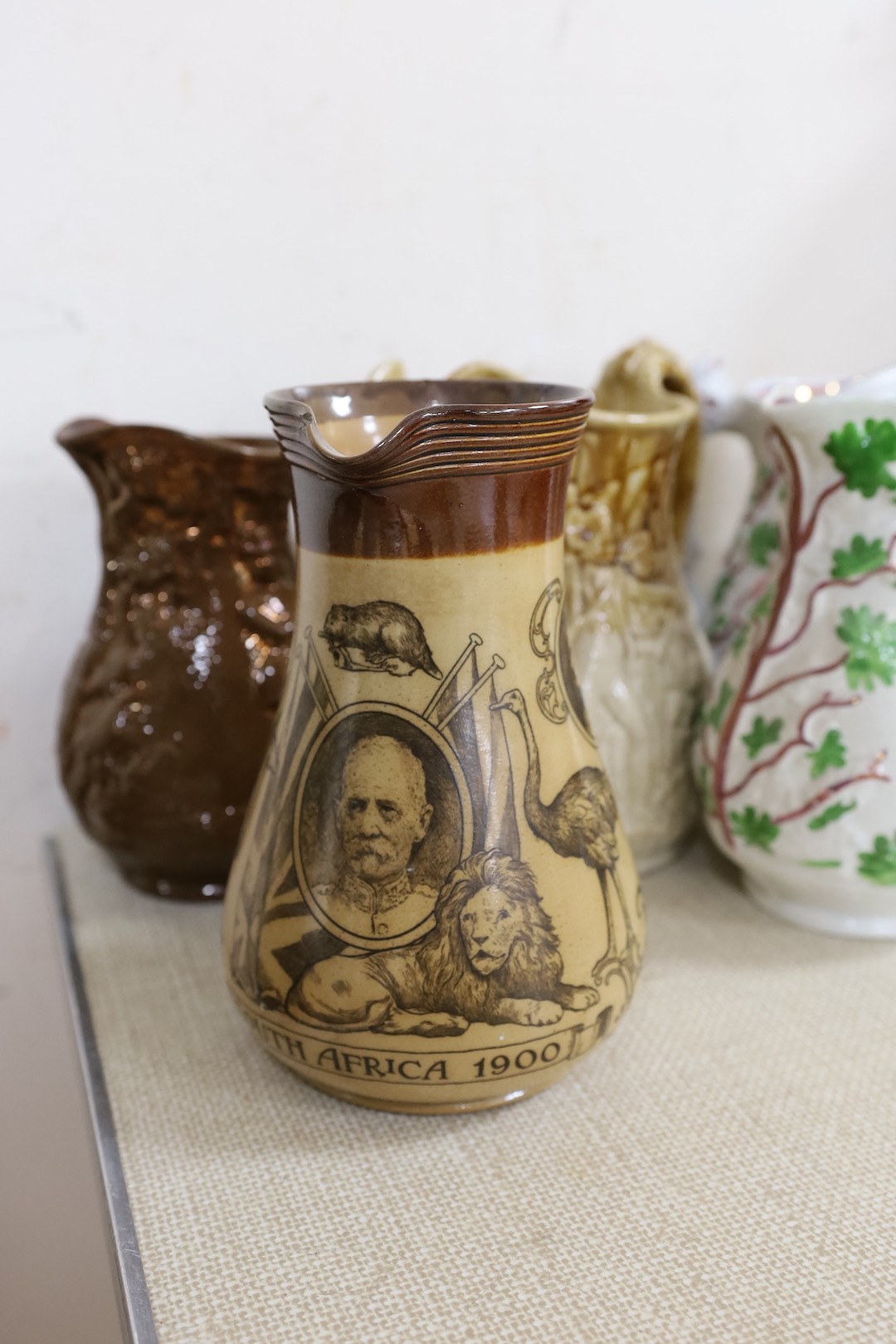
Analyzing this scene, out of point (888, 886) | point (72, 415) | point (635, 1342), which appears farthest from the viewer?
point (72, 415)

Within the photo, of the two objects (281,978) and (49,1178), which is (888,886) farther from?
(49,1178)

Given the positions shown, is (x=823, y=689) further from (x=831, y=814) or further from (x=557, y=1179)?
(x=557, y=1179)

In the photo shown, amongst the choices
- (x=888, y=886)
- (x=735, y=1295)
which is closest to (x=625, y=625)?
(x=888, y=886)

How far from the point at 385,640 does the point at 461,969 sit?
120 millimetres

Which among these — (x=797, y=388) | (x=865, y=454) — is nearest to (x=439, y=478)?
(x=865, y=454)

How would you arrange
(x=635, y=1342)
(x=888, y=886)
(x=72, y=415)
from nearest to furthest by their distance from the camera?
1. (x=635, y=1342)
2. (x=888, y=886)
3. (x=72, y=415)

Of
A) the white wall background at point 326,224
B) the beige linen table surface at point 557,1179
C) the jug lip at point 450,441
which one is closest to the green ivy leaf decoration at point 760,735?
the beige linen table surface at point 557,1179

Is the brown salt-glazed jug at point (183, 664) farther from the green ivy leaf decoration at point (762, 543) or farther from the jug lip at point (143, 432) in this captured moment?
the green ivy leaf decoration at point (762, 543)

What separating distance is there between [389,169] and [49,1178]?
0.66 metres

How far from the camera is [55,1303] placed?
2.27ft

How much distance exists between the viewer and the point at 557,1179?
0.42 meters

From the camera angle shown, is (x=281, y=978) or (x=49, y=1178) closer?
(x=281, y=978)

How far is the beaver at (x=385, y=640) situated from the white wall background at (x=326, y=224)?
340 mm

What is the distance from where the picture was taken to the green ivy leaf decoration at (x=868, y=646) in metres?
0.53
